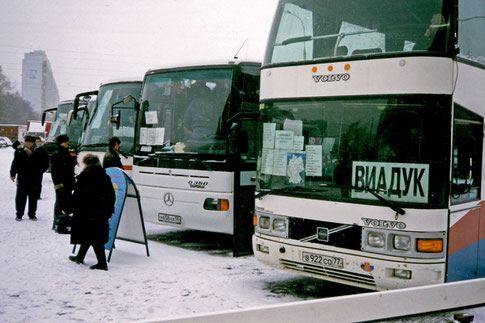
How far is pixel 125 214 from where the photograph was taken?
896 cm

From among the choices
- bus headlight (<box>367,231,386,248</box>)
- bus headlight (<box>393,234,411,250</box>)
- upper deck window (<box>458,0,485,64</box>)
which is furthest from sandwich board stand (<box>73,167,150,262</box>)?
upper deck window (<box>458,0,485,64</box>)

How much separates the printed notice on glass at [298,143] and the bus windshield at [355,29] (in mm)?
1004

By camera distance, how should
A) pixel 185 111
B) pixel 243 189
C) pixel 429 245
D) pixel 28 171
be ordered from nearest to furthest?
pixel 429 245 → pixel 243 189 → pixel 185 111 → pixel 28 171

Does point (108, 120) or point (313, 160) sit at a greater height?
point (108, 120)

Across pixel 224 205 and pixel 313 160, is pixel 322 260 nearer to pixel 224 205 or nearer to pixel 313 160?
pixel 313 160

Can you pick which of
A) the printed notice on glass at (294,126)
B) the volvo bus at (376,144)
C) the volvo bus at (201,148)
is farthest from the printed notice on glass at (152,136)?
the printed notice on glass at (294,126)

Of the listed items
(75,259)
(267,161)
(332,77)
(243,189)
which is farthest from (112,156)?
(332,77)

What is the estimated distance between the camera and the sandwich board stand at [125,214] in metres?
8.47

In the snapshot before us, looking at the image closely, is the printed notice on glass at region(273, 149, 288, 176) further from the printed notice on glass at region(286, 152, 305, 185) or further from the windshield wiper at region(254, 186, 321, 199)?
the windshield wiper at region(254, 186, 321, 199)

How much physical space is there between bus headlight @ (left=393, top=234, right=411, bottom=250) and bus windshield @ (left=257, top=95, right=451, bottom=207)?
0.38 metres

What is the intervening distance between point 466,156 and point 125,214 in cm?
553

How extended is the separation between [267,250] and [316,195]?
1.09m

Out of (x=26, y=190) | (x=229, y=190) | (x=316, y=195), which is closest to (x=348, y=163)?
(x=316, y=195)

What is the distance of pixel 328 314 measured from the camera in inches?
167
